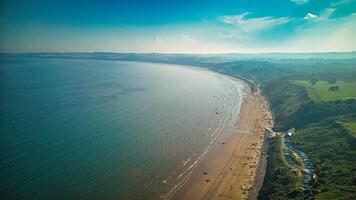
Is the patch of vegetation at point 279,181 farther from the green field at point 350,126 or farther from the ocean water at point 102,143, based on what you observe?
the green field at point 350,126

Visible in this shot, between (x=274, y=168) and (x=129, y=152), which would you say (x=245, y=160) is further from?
(x=129, y=152)

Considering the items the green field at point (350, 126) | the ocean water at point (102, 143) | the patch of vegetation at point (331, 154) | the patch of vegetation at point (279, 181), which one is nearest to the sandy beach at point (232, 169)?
the patch of vegetation at point (279, 181)

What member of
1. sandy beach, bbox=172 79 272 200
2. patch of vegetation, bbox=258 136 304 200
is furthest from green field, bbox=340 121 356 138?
sandy beach, bbox=172 79 272 200

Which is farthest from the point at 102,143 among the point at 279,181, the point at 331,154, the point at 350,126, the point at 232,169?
the point at 350,126

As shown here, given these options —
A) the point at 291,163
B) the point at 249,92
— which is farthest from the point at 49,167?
the point at 249,92

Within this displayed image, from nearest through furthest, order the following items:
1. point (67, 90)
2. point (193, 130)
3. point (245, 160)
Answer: point (245, 160) → point (193, 130) → point (67, 90)

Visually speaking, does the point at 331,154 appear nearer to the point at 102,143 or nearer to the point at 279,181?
the point at 279,181

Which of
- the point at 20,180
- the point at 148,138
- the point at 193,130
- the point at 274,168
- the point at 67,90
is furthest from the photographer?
the point at 67,90
